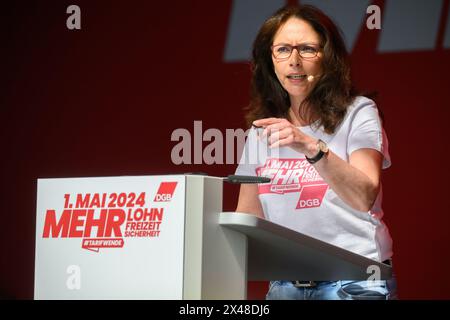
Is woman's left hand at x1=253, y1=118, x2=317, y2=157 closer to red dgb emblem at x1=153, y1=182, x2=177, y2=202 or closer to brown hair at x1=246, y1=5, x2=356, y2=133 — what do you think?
red dgb emblem at x1=153, y1=182, x2=177, y2=202

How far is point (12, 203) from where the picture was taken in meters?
4.21

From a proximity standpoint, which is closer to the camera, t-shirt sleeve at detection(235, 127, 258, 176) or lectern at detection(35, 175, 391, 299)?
lectern at detection(35, 175, 391, 299)

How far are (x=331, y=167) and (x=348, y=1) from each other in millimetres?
1985

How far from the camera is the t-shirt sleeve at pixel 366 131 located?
1959mm

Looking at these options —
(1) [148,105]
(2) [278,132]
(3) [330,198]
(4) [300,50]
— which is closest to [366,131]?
(3) [330,198]

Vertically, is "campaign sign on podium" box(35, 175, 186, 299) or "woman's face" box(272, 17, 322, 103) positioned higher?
"woman's face" box(272, 17, 322, 103)

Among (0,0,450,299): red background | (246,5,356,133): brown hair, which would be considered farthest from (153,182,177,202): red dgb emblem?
(0,0,450,299): red background

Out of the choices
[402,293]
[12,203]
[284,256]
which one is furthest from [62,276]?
[12,203]

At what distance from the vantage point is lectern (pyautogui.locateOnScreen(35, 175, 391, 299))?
128 cm

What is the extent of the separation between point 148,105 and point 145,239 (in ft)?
8.90

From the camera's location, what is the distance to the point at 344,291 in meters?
1.86

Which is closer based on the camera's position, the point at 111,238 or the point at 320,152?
the point at 111,238

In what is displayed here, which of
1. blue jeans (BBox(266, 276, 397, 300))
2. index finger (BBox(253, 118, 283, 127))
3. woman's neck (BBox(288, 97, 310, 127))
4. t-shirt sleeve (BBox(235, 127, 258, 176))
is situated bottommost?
blue jeans (BBox(266, 276, 397, 300))

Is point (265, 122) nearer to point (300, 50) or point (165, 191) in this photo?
point (165, 191)
